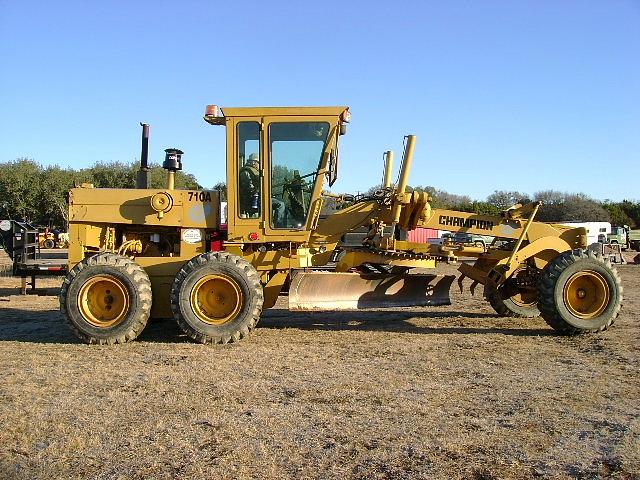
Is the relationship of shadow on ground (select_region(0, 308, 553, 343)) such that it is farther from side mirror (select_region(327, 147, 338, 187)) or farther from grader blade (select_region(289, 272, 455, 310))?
side mirror (select_region(327, 147, 338, 187))

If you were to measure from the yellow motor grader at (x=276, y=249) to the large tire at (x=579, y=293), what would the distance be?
0.05ft

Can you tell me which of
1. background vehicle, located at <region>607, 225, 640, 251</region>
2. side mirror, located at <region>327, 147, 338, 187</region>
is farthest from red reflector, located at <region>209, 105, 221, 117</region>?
background vehicle, located at <region>607, 225, 640, 251</region>

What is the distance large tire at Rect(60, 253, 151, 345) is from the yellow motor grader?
14mm

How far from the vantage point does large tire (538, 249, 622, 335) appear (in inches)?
306

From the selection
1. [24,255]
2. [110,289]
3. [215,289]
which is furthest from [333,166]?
[24,255]

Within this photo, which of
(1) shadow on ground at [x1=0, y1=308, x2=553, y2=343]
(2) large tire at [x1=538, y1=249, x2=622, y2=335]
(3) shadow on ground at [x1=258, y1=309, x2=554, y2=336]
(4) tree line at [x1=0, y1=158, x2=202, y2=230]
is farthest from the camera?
(4) tree line at [x1=0, y1=158, x2=202, y2=230]

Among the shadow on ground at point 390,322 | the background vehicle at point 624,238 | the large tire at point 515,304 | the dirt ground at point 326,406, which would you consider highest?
the background vehicle at point 624,238

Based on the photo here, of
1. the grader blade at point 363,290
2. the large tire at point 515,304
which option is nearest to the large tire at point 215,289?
the grader blade at point 363,290

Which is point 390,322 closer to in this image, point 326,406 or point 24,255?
point 326,406

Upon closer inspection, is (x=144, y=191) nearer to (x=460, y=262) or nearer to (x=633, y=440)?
(x=460, y=262)

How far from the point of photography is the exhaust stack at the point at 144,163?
8484 mm

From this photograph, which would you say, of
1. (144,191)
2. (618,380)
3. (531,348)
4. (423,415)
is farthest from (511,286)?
(144,191)

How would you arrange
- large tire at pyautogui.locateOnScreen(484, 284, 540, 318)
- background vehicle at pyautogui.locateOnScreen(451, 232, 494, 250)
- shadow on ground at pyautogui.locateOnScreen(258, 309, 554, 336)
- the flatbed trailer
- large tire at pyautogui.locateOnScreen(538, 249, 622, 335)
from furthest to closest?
1. the flatbed trailer
2. large tire at pyautogui.locateOnScreen(484, 284, 540, 318)
3. background vehicle at pyautogui.locateOnScreen(451, 232, 494, 250)
4. shadow on ground at pyautogui.locateOnScreen(258, 309, 554, 336)
5. large tire at pyautogui.locateOnScreen(538, 249, 622, 335)

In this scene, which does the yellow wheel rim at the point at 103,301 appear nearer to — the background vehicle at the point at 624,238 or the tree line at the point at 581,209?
the background vehicle at the point at 624,238
